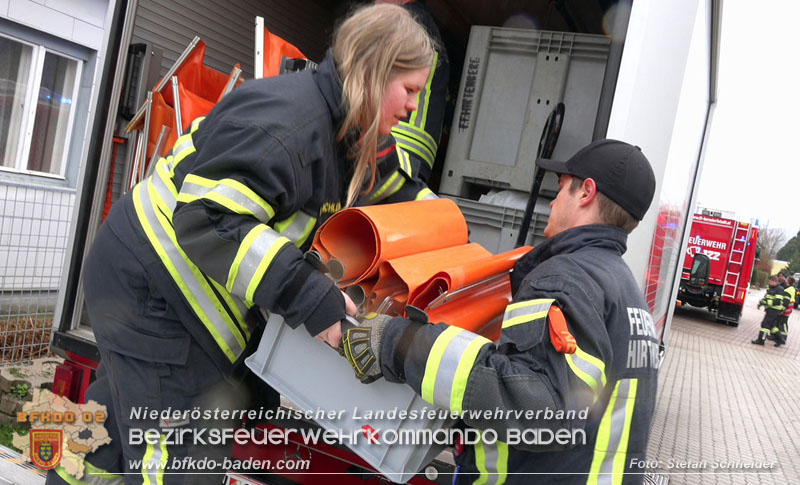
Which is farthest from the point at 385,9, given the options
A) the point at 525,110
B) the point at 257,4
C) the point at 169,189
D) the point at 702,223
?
the point at 702,223

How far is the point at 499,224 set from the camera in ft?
9.73

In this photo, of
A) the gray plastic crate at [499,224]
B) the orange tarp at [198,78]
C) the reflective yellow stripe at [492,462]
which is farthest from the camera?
the orange tarp at [198,78]

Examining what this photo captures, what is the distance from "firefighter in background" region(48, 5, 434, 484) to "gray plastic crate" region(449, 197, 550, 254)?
4.06 ft

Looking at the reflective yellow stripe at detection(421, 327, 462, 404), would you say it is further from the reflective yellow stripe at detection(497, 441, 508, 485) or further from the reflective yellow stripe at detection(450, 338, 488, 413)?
the reflective yellow stripe at detection(497, 441, 508, 485)

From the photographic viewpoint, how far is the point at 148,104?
10.2 ft

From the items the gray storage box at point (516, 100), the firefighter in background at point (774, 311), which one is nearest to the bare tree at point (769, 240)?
the firefighter in background at point (774, 311)

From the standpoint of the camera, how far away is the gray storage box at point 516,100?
316cm

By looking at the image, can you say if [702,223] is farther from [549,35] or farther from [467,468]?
[467,468]

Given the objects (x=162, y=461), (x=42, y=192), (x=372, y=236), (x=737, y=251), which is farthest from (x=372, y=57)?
(x=737, y=251)

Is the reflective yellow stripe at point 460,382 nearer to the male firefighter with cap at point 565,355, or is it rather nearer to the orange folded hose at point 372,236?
the male firefighter with cap at point 565,355

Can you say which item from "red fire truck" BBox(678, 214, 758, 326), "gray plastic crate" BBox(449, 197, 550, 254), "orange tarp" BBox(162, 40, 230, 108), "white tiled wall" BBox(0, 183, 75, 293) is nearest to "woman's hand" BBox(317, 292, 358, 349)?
"gray plastic crate" BBox(449, 197, 550, 254)

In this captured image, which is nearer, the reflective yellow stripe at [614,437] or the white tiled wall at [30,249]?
the reflective yellow stripe at [614,437]

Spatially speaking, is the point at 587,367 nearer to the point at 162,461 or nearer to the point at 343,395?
the point at 343,395

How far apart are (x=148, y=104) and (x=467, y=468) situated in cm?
249
